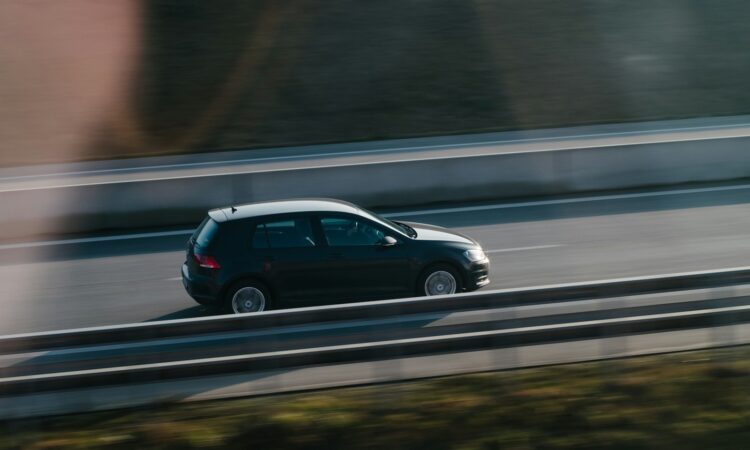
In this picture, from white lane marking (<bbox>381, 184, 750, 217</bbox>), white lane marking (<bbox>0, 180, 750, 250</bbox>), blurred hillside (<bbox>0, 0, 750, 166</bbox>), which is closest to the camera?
white lane marking (<bbox>0, 180, 750, 250</bbox>)

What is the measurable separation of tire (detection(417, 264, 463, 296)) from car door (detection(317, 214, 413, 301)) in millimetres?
159

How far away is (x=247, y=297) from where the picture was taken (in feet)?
31.1

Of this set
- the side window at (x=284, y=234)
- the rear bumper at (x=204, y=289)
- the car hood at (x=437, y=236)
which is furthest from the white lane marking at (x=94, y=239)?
the car hood at (x=437, y=236)

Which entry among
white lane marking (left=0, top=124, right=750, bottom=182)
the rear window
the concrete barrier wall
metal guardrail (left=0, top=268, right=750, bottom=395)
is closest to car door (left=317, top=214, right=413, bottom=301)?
the rear window

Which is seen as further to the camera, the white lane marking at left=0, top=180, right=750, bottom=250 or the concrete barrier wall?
the concrete barrier wall

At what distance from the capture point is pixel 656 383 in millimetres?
6398

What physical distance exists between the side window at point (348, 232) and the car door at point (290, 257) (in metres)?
0.17

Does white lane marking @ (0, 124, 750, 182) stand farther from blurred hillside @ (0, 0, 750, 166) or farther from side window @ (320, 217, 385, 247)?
side window @ (320, 217, 385, 247)

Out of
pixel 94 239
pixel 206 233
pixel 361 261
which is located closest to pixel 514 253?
pixel 361 261

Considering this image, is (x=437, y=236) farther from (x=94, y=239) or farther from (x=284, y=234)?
(x=94, y=239)

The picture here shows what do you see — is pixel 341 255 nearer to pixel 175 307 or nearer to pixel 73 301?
pixel 175 307

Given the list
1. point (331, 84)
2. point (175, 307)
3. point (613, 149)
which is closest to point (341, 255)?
point (175, 307)

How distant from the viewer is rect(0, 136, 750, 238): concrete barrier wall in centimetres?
1434

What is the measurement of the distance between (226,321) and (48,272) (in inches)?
290
